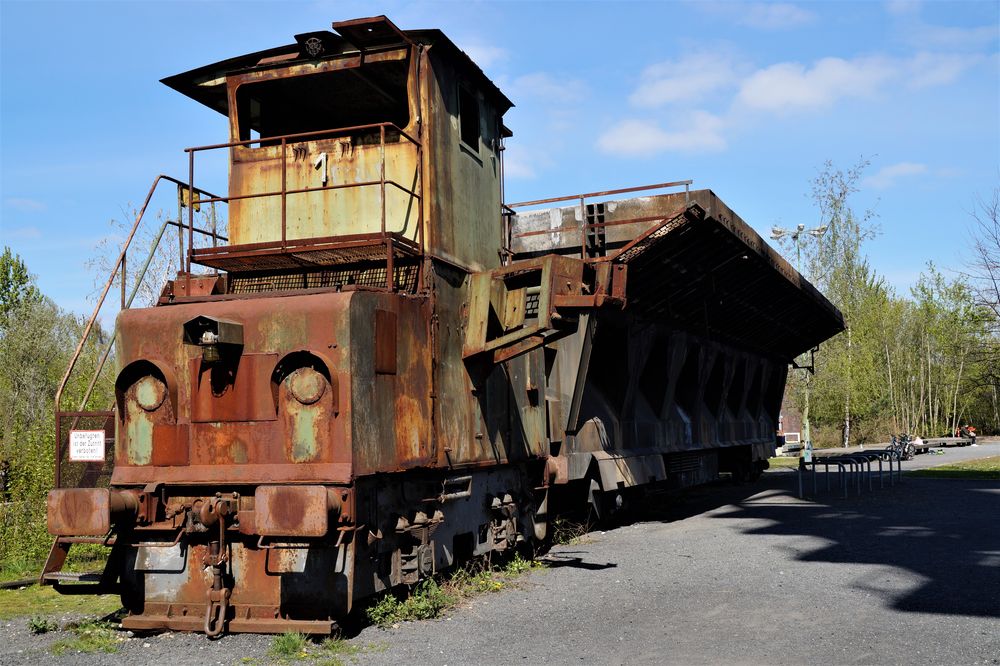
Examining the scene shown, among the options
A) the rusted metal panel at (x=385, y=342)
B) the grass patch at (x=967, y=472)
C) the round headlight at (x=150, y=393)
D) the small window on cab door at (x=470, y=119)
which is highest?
the small window on cab door at (x=470, y=119)

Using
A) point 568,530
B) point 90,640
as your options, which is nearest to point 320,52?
point 90,640

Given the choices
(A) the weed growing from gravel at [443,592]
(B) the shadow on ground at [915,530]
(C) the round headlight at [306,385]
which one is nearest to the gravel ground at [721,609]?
(B) the shadow on ground at [915,530]

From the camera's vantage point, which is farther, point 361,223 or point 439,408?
point 361,223

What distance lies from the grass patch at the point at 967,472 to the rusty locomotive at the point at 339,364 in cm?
1554

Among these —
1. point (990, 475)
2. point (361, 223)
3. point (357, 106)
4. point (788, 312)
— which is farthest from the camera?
point (990, 475)

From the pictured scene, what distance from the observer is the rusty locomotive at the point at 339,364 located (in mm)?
6750

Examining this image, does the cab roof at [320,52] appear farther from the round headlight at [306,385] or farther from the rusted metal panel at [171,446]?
the rusted metal panel at [171,446]

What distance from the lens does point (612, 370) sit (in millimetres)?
14336

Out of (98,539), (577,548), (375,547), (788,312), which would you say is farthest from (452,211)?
(788,312)

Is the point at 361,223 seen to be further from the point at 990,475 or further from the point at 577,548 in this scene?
the point at 990,475

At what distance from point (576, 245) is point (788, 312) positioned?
10092mm

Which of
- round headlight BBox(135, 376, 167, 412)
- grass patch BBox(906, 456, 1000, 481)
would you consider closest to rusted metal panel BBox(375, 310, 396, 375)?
round headlight BBox(135, 376, 167, 412)

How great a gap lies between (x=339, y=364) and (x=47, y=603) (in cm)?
437

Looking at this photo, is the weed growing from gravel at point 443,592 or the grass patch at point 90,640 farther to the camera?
the weed growing from gravel at point 443,592
